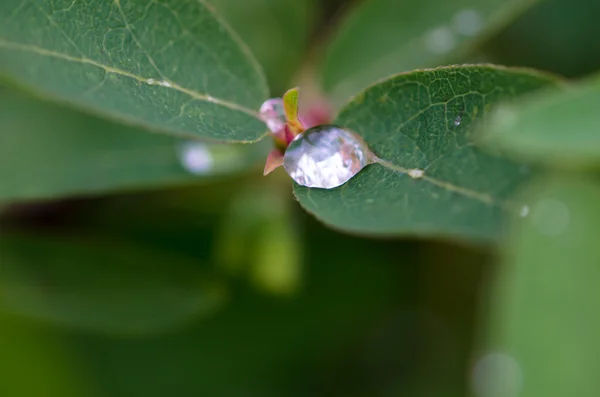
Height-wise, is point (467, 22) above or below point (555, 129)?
above

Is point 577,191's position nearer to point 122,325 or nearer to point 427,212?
point 427,212

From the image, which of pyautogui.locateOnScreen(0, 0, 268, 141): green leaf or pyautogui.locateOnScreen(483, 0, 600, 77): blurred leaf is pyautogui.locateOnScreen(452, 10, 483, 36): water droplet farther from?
pyautogui.locateOnScreen(0, 0, 268, 141): green leaf

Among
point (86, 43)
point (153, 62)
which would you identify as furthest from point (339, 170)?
point (86, 43)

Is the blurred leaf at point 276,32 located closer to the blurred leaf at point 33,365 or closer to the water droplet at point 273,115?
the water droplet at point 273,115

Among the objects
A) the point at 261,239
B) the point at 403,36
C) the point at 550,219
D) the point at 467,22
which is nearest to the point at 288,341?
the point at 261,239

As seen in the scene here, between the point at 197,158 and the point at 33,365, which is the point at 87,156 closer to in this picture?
the point at 197,158
